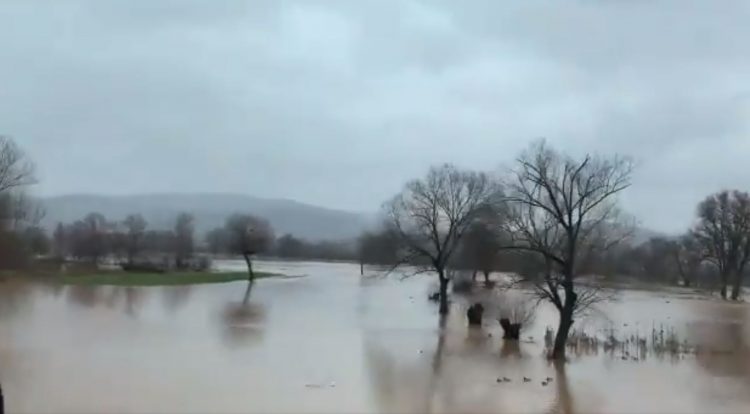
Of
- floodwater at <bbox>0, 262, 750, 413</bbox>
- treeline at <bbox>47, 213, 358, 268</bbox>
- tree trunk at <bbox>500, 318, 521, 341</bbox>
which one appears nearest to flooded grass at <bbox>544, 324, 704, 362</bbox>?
floodwater at <bbox>0, 262, 750, 413</bbox>

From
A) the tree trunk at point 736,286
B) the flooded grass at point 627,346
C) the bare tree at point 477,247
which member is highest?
the bare tree at point 477,247

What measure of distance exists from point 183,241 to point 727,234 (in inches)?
1820

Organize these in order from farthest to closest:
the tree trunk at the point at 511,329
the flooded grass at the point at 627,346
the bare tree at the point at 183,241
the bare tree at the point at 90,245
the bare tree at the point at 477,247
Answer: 1. the bare tree at the point at 183,241
2. the bare tree at the point at 90,245
3. the bare tree at the point at 477,247
4. the tree trunk at the point at 511,329
5. the flooded grass at the point at 627,346

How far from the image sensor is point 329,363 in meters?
20.7

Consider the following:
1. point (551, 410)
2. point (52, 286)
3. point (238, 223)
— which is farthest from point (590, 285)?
point (238, 223)

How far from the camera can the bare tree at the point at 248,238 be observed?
6669 cm

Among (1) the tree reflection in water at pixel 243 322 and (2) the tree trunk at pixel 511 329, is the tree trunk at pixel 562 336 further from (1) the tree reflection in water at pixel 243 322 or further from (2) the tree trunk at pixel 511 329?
(1) the tree reflection in water at pixel 243 322

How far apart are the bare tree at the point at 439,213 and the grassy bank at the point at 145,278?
1706cm

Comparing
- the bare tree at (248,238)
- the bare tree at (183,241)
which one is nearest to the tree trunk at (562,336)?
the bare tree at (248,238)

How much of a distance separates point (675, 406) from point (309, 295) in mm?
31531

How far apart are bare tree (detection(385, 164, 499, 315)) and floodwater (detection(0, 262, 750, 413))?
3309 millimetres

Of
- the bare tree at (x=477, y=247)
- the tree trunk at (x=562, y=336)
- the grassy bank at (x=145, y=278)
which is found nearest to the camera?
the tree trunk at (x=562, y=336)

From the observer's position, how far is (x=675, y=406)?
1692cm

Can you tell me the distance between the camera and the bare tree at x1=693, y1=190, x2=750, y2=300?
62219 mm
